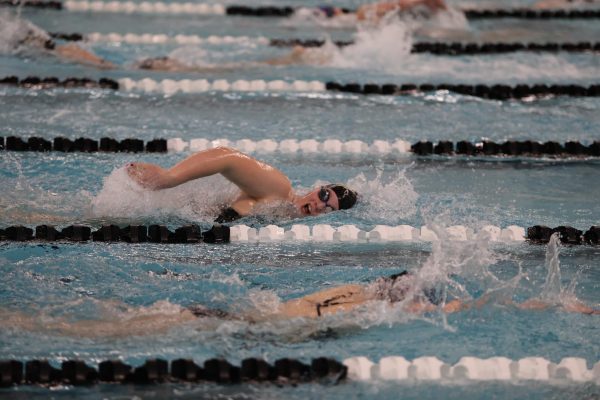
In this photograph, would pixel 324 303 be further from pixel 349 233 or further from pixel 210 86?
pixel 210 86

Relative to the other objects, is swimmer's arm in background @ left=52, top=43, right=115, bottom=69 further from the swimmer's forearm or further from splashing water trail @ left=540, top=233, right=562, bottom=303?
splashing water trail @ left=540, top=233, right=562, bottom=303

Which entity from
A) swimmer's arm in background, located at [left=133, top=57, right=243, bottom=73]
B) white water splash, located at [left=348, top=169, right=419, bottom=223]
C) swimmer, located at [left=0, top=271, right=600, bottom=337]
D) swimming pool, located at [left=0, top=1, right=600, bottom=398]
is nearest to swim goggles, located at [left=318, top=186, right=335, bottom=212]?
swimming pool, located at [left=0, top=1, right=600, bottom=398]

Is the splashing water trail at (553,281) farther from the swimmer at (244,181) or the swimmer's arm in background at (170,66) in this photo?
the swimmer's arm in background at (170,66)

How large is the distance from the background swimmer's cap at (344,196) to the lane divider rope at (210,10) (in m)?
4.94

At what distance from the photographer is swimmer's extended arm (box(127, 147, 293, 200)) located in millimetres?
4402

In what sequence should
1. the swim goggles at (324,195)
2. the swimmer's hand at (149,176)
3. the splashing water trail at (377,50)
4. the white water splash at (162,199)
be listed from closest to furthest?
the swimmer's hand at (149,176), the white water splash at (162,199), the swim goggles at (324,195), the splashing water trail at (377,50)

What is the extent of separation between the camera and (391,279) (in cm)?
375

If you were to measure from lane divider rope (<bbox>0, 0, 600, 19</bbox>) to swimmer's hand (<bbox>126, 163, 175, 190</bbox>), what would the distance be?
503 centimetres

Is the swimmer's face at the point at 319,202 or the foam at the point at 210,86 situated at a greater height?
the foam at the point at 210,86

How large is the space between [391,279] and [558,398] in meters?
0.75

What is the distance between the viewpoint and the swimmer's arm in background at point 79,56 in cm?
732

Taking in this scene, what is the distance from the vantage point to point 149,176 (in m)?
4.39

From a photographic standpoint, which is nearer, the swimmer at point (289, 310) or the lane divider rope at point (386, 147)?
the swimmer at point (289, 310)

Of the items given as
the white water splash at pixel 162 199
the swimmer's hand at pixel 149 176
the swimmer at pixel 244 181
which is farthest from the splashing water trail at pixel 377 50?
the swimmer's hand at pixel 149 176
